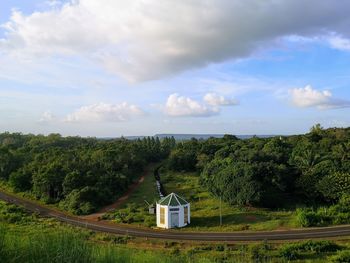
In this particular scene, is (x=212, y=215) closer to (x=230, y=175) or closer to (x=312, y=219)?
(x=230, y=175)

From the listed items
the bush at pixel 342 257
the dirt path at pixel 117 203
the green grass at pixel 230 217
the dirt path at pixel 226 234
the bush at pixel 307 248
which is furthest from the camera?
the dirt path at pixel 117 203

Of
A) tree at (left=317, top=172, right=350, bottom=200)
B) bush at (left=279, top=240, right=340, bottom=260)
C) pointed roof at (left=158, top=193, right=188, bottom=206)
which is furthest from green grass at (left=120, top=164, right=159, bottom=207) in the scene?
bush at (left=279, top=240, right=340, bottom=260)

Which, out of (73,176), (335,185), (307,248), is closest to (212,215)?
(335,185)

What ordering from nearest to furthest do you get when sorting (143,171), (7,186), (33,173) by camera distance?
(33,173), (7,186), (143,171)

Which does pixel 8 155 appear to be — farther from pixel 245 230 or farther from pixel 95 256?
pixel 95 256

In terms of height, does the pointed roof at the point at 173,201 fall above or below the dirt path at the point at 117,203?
above

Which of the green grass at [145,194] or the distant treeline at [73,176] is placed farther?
the green grass at [145,194]

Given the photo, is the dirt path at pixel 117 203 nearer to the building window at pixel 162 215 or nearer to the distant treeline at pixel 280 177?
the building window at pixel 162 215

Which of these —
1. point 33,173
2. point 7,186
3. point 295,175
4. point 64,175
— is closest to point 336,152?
point 295,175

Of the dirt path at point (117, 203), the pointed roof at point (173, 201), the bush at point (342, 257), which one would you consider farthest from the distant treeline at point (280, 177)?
the bush at point (342, 257)
